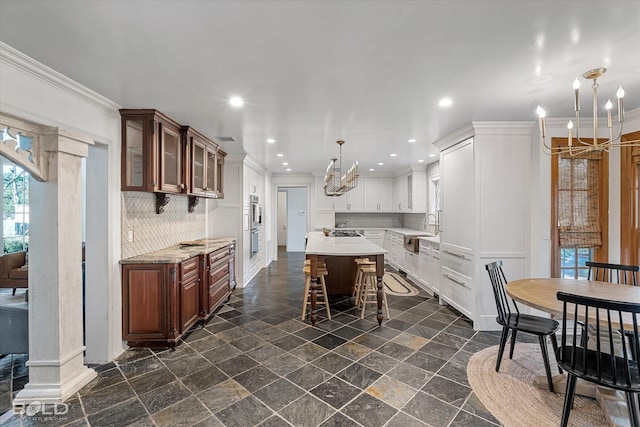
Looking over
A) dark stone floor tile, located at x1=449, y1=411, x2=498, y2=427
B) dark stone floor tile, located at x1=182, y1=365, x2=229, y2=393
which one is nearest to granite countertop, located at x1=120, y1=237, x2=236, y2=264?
dark stone floor tile, located at x1=182, y1=365, x2=229, y2=393

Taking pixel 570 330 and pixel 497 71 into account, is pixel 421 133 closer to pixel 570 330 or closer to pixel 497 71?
pixel 497 71

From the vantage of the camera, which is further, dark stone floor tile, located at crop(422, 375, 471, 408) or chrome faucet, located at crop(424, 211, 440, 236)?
chrome faucet, located at crop(424, 211, 440, 236)

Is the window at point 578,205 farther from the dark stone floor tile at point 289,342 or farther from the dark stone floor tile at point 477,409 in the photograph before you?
the dark stone floor tile at point 289,342

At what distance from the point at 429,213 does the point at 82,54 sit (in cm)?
591

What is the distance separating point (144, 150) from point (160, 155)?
16 cm

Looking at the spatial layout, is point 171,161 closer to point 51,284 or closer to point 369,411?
point 51,284

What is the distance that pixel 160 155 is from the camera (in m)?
3.01

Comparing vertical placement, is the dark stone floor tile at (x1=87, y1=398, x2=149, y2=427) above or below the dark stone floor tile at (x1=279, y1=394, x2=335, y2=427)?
above

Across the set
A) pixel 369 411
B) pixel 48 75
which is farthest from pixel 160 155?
pixel 369 411

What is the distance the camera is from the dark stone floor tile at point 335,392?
2049 millimetres

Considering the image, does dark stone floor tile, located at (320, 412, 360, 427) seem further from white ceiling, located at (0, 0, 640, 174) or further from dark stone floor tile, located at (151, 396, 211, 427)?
white ceiling, located at (0, 0, 640, 174)

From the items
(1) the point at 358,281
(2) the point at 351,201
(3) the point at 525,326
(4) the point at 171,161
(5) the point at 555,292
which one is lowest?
(1) the point at 358,281

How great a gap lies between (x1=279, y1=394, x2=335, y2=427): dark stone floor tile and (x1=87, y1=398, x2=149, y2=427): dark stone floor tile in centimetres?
98

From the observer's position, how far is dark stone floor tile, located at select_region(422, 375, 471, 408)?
2068 millimetres
